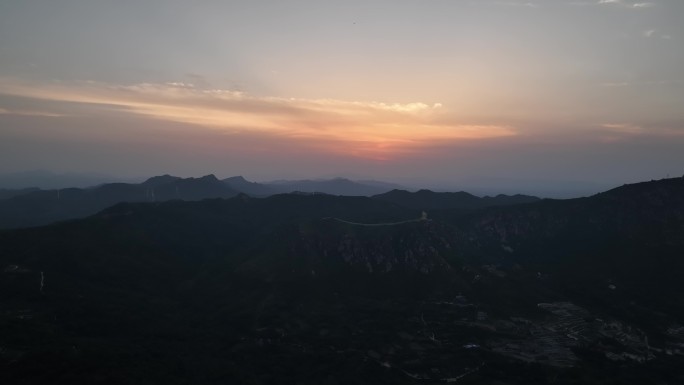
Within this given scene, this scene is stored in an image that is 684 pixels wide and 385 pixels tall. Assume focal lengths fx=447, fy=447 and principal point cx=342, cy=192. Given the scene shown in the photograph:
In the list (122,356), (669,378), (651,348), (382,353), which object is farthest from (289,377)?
(651,348)

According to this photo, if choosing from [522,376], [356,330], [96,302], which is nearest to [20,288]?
[96,302]

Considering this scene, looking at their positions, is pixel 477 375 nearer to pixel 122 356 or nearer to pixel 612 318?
pixel 612 318

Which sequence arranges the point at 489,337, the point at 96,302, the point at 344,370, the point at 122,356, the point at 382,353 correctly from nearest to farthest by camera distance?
the point at 122,356, the point at 344,370, the point at 382,353, the point at 489,337, the point at 96,302

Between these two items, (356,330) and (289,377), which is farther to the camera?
(356,330)

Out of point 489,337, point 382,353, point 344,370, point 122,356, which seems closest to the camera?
point 122,356

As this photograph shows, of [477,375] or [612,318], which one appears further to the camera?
[612,318]

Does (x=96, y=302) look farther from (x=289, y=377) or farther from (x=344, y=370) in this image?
(x=344, y=370)

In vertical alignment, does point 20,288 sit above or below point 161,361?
above

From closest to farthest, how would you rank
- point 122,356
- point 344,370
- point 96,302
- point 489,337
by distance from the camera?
point 122,356, point 344,370, point 489,337, point 96,302
